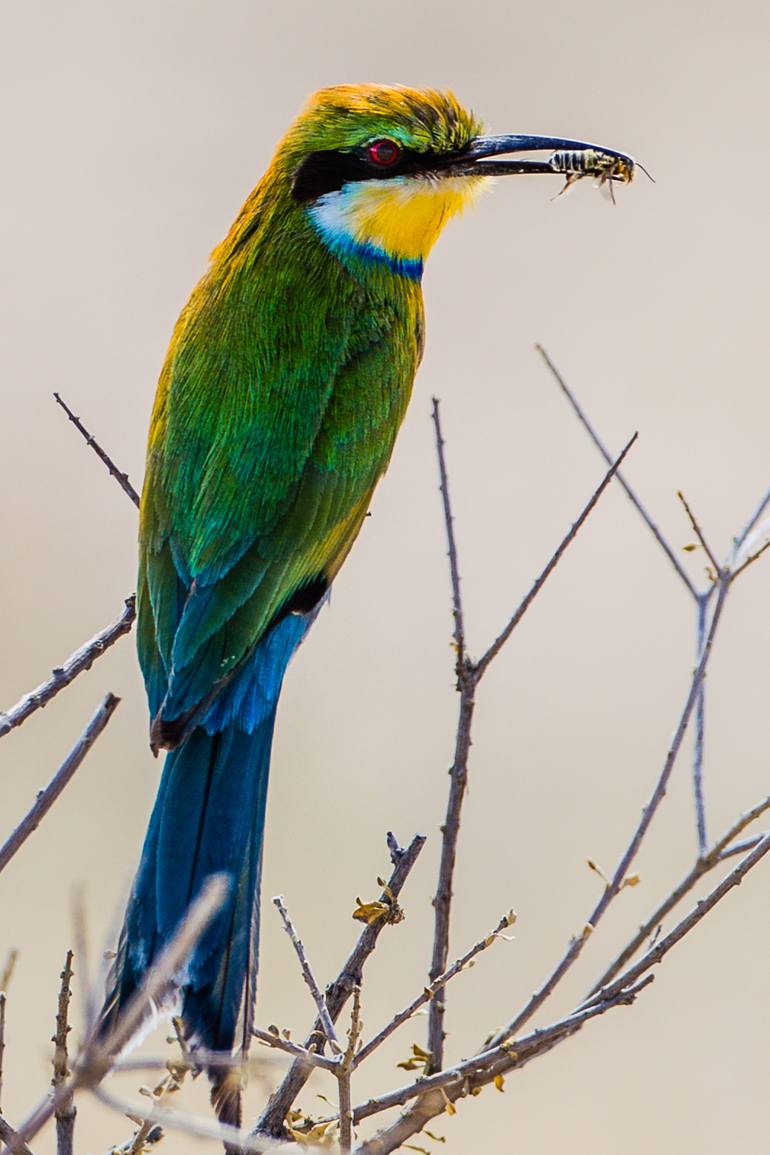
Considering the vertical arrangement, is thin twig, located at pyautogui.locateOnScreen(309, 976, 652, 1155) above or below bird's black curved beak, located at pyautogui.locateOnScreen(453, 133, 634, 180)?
below

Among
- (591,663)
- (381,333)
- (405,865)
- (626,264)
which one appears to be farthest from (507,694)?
(405,865)

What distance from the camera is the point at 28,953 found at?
5.07 m

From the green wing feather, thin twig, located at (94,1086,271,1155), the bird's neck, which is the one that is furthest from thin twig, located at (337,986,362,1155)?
the bird's neck

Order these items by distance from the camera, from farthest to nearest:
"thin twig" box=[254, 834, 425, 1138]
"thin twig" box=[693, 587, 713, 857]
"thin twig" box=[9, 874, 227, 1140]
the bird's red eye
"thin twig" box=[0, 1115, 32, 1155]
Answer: the bird's red eye, "thin twig" box=[693, 587, 713, 857], "thin twig" box=[254, 834, 425, 1138], "thin twig" box=[0, 1115, 32, 1155], "thin twig" box=[9, 874, 227, 1140]

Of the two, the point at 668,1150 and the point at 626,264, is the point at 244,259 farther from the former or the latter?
the point at 626,264

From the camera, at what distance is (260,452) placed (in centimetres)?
284

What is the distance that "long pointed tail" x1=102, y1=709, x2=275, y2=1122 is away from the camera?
7.60ft

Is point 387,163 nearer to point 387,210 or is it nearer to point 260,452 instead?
point 387,210

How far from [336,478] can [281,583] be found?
229mm

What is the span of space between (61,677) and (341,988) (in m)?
0.60

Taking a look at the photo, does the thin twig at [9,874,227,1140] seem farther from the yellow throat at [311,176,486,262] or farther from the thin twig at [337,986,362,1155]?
the yellow throat at [311,176,486,262]

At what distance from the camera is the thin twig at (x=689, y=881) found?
6.64 feet

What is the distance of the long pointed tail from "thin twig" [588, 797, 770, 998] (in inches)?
20.6

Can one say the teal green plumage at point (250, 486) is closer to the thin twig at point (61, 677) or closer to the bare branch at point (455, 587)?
the thin twig at point (61, 677)
